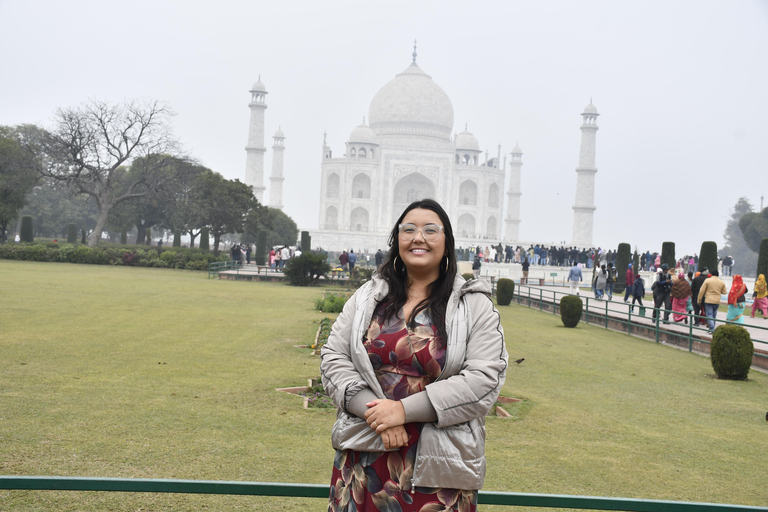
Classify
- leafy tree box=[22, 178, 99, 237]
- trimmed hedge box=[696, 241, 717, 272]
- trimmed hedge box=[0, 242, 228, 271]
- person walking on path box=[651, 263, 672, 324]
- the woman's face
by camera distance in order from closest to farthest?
the woman's face < person walking on path box=[651, 263, 672, 324] < trimmed hedge box=[696, 241, 717, 272] < trimmed hedge box=[0, 242, 228, 271] < leafy tree box=[22, 178, 99, 237]

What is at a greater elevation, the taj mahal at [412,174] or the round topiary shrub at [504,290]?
the taj mahal at [412,174]

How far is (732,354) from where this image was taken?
7.64 m

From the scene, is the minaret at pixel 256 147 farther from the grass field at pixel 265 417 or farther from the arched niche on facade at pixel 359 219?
the grass field at pixel 265 417

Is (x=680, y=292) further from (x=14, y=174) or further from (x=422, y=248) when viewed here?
(x=14, y=174)

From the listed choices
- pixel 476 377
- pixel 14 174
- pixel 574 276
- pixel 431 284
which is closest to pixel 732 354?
pixel 431 284

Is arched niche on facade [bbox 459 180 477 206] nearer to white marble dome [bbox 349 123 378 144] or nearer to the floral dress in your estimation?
white marble dome [bbox 349 123 378 144]

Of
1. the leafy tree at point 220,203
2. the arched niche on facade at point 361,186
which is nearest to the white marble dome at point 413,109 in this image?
the arched niche on facade at point 361,186

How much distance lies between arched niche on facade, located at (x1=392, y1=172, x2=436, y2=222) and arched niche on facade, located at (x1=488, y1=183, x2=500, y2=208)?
3.95 meters

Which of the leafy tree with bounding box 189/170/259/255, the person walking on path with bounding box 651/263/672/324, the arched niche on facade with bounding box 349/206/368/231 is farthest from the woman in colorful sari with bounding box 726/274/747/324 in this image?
the arched niche on facade with bounding box 349/206/368/231

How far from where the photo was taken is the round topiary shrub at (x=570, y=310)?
12.2 metres

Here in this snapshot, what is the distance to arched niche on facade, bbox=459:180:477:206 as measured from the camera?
50.5m

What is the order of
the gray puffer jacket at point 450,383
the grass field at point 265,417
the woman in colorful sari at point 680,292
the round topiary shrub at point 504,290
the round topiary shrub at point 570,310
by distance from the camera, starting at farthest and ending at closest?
the round topiary shrub at point 504,290 → the round topiary shrub at point 570,310 → the woman in colorful sari at point 680,292 → the grass field at point 265,417 → the gray puffer jacket at point 450,383

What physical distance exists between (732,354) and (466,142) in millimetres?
45525

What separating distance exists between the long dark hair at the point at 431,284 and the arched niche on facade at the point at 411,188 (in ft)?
155
